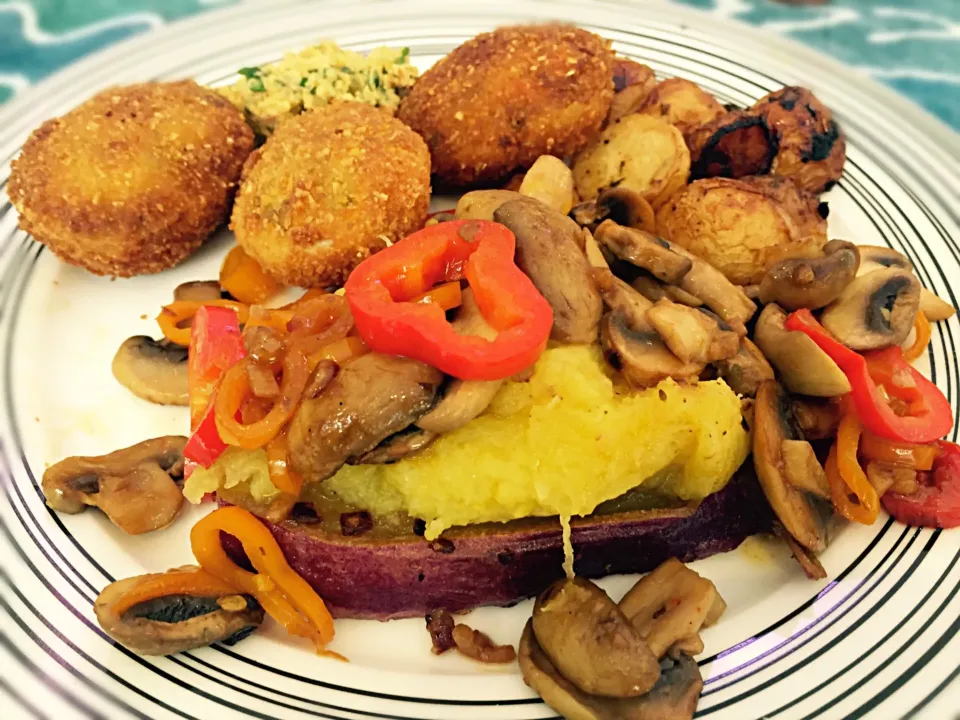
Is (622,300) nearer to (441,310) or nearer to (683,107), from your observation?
(441,310)

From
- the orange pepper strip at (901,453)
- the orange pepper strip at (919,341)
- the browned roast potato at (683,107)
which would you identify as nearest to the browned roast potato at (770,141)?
the browned roast potato at (683,107)

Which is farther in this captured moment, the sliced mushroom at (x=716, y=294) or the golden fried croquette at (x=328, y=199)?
the golden fried croquette at (x=328, y=199)

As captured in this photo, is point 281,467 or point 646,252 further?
point 646,252

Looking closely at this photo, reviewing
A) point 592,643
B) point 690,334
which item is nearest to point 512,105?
point 690,334

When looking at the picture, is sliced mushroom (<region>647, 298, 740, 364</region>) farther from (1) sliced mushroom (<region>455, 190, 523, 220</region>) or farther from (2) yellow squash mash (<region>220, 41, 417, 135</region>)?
(2) yellow squash mash (<region>220, 41, 417, 135</region>)

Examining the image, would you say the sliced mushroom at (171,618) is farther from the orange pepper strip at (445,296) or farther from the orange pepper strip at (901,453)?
the orange pepper strip at (901,453)

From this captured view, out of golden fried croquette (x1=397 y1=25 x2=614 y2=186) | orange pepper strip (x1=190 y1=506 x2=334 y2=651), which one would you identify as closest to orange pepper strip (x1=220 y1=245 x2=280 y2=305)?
golden fried croquette (x1=397 y1=25 x2=614 y2=186)
